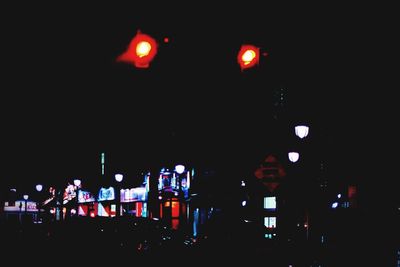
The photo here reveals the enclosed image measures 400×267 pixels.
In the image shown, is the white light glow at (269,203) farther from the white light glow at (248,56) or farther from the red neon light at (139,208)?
the white light glow at (248,56)

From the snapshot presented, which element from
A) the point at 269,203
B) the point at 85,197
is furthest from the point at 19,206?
the point at 269,203

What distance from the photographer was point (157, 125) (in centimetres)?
4238

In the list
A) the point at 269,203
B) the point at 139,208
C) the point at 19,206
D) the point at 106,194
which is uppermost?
the point at 269,203

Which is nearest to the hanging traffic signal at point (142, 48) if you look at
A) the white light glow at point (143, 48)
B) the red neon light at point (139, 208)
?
the white light glow at point (143, 48)

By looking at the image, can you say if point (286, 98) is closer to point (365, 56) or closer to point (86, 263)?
point (365, 56)

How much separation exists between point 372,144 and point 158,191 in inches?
1145

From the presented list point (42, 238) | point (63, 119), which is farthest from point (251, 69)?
point (63, 119)

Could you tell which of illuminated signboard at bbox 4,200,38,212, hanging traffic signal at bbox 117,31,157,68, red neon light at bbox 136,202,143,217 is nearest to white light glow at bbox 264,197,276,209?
red neon light at bbox 136,202,143,217

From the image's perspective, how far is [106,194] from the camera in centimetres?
5075

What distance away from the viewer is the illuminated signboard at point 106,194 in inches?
1939

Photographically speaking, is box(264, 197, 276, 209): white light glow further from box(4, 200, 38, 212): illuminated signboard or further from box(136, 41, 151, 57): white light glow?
box(4, 200, 38, 212): illuminated signboard

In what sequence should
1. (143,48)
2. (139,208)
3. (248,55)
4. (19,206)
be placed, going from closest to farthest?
1. (143,48)
2. (248,55)
3. (139,208)
4. (19,206)

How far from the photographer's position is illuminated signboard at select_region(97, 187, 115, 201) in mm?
49247

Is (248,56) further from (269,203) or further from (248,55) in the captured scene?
(269,203)
